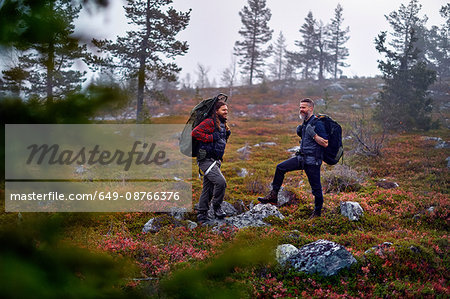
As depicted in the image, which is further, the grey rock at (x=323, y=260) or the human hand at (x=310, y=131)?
the human hand at (x=310, y=131)

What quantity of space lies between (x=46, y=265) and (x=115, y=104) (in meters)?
0.68

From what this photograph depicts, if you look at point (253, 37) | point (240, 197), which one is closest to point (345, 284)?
point (240, 197)

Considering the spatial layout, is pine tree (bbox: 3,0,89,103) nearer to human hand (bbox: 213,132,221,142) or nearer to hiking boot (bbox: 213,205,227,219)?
human hand (bbox: 213,132,221,142)

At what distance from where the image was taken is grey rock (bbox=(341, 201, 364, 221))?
Result: 21.0 ft

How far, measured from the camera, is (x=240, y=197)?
8.21 metres

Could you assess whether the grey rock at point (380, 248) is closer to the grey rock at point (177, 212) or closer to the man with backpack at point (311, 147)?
the man with backpack at point (311, 147)

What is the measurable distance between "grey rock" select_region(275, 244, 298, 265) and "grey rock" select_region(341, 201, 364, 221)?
2.35 meters

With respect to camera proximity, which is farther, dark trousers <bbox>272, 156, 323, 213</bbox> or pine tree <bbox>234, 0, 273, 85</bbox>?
pine tree <bbox>234, 0, 273, 85</bbox>

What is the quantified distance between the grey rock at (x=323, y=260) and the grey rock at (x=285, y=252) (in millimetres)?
66

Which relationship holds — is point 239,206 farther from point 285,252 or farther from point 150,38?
point 150,38

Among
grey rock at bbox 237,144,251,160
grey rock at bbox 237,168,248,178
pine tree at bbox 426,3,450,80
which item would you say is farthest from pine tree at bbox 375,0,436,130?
pine tree at bbox 426,3,450,80

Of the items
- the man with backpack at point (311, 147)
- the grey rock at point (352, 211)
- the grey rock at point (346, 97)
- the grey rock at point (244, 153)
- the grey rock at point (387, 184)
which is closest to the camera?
the man with backpack at point (311, 147)

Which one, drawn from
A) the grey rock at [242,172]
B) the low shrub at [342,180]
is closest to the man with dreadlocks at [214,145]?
the low shrub at [342,180]

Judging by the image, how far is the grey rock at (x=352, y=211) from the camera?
251 inches
